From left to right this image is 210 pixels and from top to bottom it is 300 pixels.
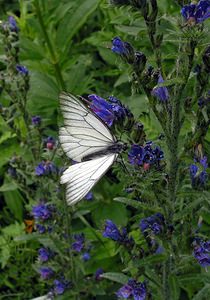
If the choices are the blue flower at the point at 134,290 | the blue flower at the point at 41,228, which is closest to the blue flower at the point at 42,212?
the blue flower at the point at 41,228

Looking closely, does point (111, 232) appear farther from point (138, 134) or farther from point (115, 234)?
point (138, 134)

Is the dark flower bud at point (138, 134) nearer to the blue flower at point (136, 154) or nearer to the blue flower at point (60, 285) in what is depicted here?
the blue flower at point (136, 154)

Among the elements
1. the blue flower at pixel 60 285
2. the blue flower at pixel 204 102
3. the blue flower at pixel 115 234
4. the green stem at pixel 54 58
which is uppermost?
the green stem at pixel 54 58

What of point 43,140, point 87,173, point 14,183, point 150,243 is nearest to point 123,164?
point 87,173

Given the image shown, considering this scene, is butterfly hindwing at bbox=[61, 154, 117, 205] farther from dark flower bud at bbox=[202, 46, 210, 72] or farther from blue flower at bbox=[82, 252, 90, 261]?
blue flower at bbox=[82, 252, 90, 261]

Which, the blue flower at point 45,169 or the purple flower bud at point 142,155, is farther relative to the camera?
the blue flower at point 45,169
